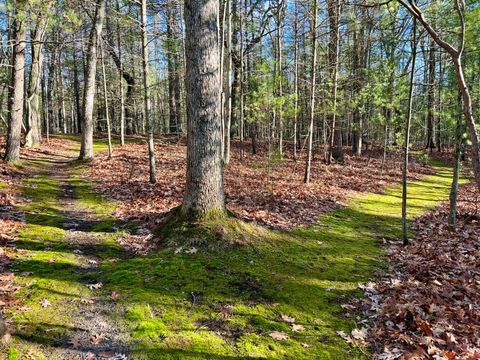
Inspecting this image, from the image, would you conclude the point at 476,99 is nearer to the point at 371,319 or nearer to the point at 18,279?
the point at 371,319

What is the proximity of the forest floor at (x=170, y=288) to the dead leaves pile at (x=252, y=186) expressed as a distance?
0.19 m

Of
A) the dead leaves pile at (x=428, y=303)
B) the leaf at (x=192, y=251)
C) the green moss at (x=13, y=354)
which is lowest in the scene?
the dead leaves pile at (x=428, y=303)

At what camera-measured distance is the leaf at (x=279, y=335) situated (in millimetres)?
3734

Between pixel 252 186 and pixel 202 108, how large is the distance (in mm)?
5822

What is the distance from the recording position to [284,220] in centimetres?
777

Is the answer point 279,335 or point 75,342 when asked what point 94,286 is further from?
point 279,335

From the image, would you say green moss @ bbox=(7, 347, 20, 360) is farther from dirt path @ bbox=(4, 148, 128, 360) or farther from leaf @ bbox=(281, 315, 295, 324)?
leaf @ bbox=(281, 315, 295, 324)

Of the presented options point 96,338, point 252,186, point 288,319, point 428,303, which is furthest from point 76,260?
point 252,186

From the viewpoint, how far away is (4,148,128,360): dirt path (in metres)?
3.27

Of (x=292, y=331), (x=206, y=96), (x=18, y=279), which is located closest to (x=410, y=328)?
(x=292, y=331)

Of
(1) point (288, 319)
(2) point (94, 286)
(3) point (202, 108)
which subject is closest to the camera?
(1) point (288, 319)

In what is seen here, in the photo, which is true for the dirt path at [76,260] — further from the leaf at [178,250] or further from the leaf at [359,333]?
the leaf at [359,333]

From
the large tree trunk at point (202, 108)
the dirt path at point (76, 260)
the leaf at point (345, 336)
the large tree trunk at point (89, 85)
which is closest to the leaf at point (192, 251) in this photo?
the large tree trunk at point (202, 108)

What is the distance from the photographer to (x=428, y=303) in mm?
4465
